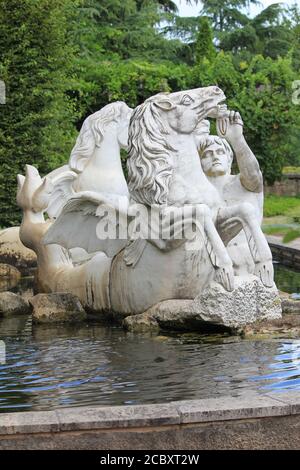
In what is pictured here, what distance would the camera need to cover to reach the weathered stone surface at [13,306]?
8.62 metres

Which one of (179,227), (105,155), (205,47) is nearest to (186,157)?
(179,227)

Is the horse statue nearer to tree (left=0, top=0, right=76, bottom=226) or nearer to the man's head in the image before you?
the man's head

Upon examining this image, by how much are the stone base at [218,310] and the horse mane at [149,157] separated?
2.46 ft

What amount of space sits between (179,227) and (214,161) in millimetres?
1144

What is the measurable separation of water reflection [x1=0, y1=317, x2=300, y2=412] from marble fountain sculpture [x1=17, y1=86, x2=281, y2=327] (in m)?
0.37

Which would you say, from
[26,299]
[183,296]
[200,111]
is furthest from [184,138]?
[26,299]

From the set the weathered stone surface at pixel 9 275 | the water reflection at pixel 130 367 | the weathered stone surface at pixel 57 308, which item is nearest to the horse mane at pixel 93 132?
the weathered stone surface at pixel 57 308

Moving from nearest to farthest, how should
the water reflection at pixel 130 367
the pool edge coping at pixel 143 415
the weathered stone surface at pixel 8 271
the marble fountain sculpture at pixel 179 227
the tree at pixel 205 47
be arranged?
the pool edge coping at pixel 143 415 < the water reflection at pixel 130 367 < the marble fountain sculpture at pixel 179 227 < the weathered stone surface at pixel 8 271 < the tree at pixel 205 47

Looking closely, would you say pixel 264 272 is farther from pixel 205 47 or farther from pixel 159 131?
pixel 205 47

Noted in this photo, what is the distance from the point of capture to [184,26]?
38.5 meters

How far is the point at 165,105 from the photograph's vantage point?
24.7 ft

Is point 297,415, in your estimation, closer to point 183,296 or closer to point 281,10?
point 183,296

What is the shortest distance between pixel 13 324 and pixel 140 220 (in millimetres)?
1389

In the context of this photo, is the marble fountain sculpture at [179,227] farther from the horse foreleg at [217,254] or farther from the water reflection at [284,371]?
the water reflection at [284,371]
